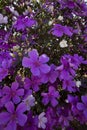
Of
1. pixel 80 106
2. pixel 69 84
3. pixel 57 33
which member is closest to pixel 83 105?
Result: pixel 80 106

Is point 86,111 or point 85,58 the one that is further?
point 85,58

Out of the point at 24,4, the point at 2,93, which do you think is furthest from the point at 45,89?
the point at 24,4

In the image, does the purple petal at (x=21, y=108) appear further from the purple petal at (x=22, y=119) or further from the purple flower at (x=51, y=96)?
the purple flower at (x=51, y=96)

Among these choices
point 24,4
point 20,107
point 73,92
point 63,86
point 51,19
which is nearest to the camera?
point 20,107

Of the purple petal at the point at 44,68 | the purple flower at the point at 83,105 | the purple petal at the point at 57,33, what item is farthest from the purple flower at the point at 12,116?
the purple petal at the point at 57,33

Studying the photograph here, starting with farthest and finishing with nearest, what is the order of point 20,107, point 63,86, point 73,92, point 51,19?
point 51,19 → point 73,92 → point 63,86 → point 20,107

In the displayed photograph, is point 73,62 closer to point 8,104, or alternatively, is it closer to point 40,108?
point 40,108

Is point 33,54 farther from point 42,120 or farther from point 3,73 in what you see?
point 42,120
